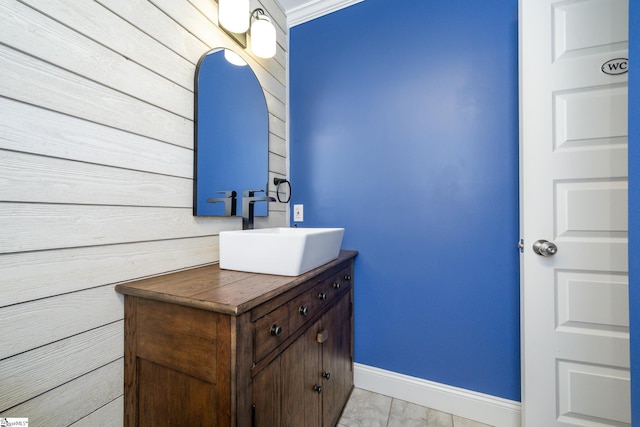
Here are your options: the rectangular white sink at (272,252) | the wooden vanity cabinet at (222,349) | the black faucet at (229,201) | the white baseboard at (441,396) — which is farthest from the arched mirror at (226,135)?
the white baseboard at (441,396)

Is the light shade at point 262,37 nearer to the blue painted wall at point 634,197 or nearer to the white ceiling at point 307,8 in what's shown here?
the white ceiling at point 307,8

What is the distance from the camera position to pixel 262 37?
1449 millimetres

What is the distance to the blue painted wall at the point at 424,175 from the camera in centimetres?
136

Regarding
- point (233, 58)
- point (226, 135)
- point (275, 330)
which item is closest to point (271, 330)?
point (275, 330)

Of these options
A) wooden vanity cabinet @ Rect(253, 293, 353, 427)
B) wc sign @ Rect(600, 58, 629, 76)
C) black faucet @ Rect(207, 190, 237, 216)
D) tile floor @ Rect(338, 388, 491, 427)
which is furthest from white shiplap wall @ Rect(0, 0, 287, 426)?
wc sign @ Rect(600, 58, 629, 76)

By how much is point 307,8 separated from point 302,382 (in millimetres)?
2254

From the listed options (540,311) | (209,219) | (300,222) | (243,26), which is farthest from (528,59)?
(209,219)

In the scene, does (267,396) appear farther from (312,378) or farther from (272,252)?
(272,252)

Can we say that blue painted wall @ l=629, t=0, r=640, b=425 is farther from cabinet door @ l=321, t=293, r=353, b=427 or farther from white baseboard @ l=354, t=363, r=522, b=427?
cabinet door @ l=321, t=293, r=353, b=427

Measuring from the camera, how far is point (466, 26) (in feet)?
4.68

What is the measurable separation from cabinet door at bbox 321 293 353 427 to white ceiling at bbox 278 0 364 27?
1882 mm

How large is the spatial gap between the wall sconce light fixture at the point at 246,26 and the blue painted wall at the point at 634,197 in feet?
4.93

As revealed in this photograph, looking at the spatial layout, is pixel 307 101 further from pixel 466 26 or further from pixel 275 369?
pixel 275 369

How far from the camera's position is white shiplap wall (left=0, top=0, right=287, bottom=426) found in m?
0.65
